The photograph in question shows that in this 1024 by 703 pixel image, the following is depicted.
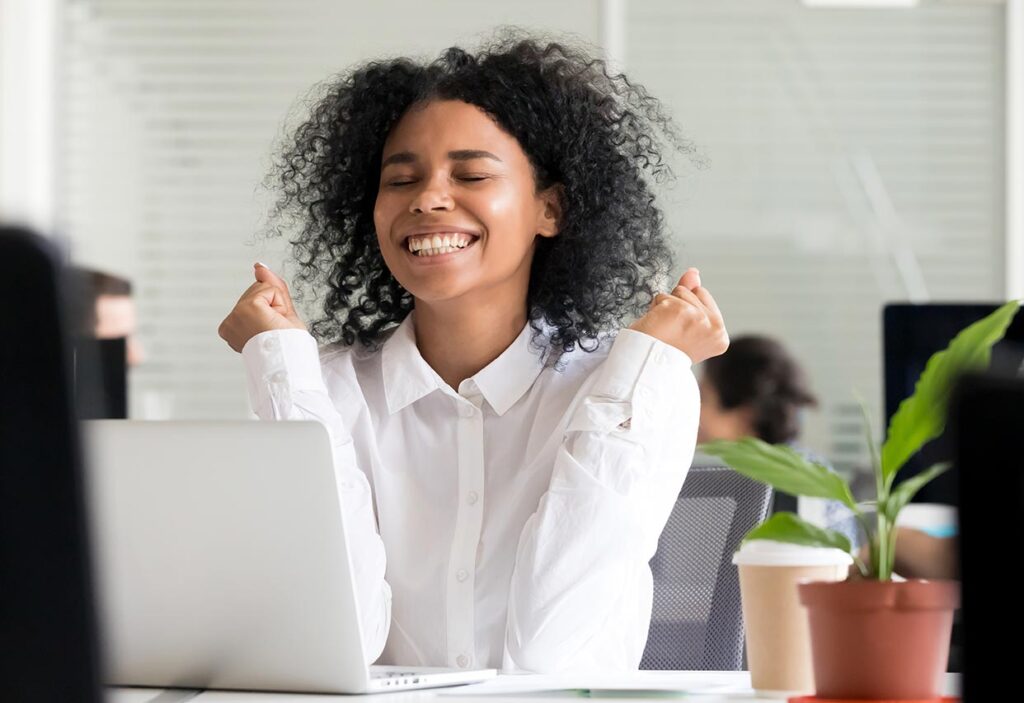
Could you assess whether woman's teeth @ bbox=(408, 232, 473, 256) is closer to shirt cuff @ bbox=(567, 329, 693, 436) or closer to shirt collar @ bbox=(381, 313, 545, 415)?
shirt collar @ bbox=(381, 313, 545, 415)

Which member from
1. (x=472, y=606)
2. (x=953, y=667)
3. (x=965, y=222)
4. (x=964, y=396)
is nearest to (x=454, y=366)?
(x=472, y=606)

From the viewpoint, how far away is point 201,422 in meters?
1.31

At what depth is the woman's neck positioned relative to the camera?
2078 mm

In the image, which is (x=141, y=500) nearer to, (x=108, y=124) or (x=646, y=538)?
(x=646, y=538)

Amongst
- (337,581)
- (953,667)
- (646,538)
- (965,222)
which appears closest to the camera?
(337,581)

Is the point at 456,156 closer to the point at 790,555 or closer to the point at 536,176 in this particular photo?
the point at 536,176

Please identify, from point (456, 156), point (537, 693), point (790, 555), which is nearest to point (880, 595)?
point (790, 555)

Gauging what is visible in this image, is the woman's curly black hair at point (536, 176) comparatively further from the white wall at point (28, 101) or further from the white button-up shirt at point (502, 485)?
the white wall at point (28, 101)

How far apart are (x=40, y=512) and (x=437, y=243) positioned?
1416 millimetres

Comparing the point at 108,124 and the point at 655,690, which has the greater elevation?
the point at 108,124

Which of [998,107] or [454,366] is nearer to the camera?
[454,366]

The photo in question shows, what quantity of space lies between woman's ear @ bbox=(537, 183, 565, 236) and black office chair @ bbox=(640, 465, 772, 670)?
0.44 metres

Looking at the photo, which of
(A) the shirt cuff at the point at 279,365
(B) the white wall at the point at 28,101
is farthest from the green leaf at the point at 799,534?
(B) the white wall at the point at 28,101

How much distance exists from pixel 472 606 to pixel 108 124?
130 inches
